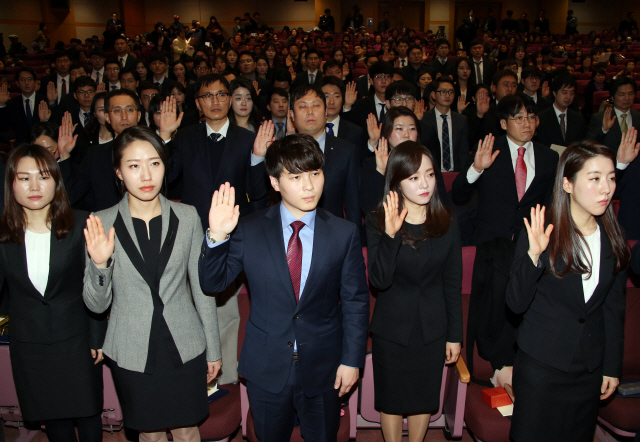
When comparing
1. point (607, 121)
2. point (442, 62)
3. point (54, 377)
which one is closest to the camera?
point (54, 377)

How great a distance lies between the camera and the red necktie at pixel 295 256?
1.76 m

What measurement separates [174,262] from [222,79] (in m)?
1.66

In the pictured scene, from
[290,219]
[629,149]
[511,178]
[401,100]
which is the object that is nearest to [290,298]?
[290,219]

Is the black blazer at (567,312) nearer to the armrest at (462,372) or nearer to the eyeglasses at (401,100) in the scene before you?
the armrest at (462,372)

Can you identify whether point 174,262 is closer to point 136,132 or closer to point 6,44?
point 136,132

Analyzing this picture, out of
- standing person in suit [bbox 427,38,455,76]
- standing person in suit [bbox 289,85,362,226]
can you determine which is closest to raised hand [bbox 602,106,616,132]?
standing person in suit [bbox 289,85,362,226]

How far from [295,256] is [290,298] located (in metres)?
0.15

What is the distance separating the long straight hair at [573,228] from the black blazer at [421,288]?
37 centimetres

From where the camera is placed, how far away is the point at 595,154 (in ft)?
5.85

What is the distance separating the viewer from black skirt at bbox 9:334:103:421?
196 centimetres

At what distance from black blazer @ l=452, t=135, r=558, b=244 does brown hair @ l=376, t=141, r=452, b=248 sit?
0.80 m

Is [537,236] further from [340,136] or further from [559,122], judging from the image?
[559,122]

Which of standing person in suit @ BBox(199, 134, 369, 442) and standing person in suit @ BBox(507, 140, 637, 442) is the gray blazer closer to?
standing person in suit @ BBox(199, 134, 369, 442)

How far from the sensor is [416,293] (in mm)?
2010
